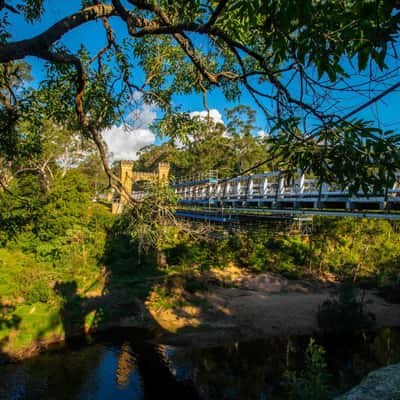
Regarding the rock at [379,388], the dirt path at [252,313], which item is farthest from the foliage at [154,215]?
the dirt path at [252,313]

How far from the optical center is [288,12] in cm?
180

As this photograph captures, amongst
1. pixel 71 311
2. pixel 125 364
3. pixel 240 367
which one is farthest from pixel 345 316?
pixel 71 311

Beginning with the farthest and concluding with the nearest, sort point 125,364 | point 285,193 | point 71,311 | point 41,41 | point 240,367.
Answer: point 71,311, point 240,367, point 125,364, point 285,193, point 41,41

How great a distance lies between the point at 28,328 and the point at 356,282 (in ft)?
60.6

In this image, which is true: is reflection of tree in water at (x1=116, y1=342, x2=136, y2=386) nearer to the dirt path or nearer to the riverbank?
the riverbank

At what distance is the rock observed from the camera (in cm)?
318

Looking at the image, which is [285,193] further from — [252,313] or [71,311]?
[71,311]

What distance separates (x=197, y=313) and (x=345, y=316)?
6.47 meters

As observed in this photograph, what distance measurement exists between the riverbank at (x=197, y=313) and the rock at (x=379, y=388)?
28.8 ft

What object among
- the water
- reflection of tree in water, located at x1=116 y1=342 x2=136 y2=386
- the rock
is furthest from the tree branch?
reflection of tree in water, located at x1=116 y1=342 x2=136 y2=386

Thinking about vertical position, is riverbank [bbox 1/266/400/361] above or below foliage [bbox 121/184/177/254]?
below

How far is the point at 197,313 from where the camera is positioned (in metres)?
14.3

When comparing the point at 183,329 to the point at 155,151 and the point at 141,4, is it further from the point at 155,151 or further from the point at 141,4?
the point at 155,151

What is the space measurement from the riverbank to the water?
652mm
